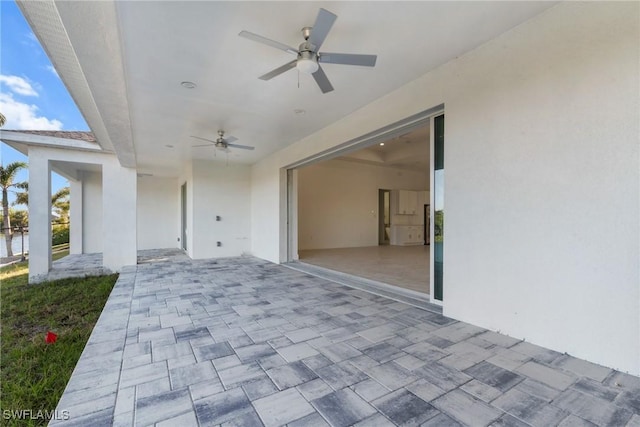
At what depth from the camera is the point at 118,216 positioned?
6738 mm

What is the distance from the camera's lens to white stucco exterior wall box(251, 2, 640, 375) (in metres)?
2.02

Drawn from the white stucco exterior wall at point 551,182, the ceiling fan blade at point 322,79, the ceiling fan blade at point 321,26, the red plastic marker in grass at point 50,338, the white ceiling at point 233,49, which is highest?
the white ceiling at point 233,49

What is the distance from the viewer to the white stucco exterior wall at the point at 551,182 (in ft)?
6.64

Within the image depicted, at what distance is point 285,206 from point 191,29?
489cm

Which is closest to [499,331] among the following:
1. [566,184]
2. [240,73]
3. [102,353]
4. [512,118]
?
[566,184]

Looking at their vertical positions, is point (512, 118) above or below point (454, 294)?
above

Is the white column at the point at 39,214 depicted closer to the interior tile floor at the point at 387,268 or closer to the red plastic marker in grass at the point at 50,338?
the red plastic marker in grass at the point at 50,338

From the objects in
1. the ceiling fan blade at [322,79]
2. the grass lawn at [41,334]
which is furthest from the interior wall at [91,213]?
the ceiling fan blade at [322,79]

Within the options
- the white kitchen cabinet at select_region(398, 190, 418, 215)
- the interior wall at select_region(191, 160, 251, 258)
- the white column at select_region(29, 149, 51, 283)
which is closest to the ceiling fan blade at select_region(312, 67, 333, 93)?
the interior wall at select_region(191, 160, 251, 258)

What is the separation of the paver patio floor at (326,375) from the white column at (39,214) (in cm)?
429

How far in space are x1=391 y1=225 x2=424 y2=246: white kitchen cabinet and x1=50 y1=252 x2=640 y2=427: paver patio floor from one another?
811cm

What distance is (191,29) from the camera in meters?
2.51

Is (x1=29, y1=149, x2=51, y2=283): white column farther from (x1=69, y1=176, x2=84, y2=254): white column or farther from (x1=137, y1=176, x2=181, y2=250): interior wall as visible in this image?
(x1=137, y1=176, x2=181, y2=250): interior wall

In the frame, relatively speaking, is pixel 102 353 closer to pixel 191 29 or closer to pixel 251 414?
pixel 251 414
